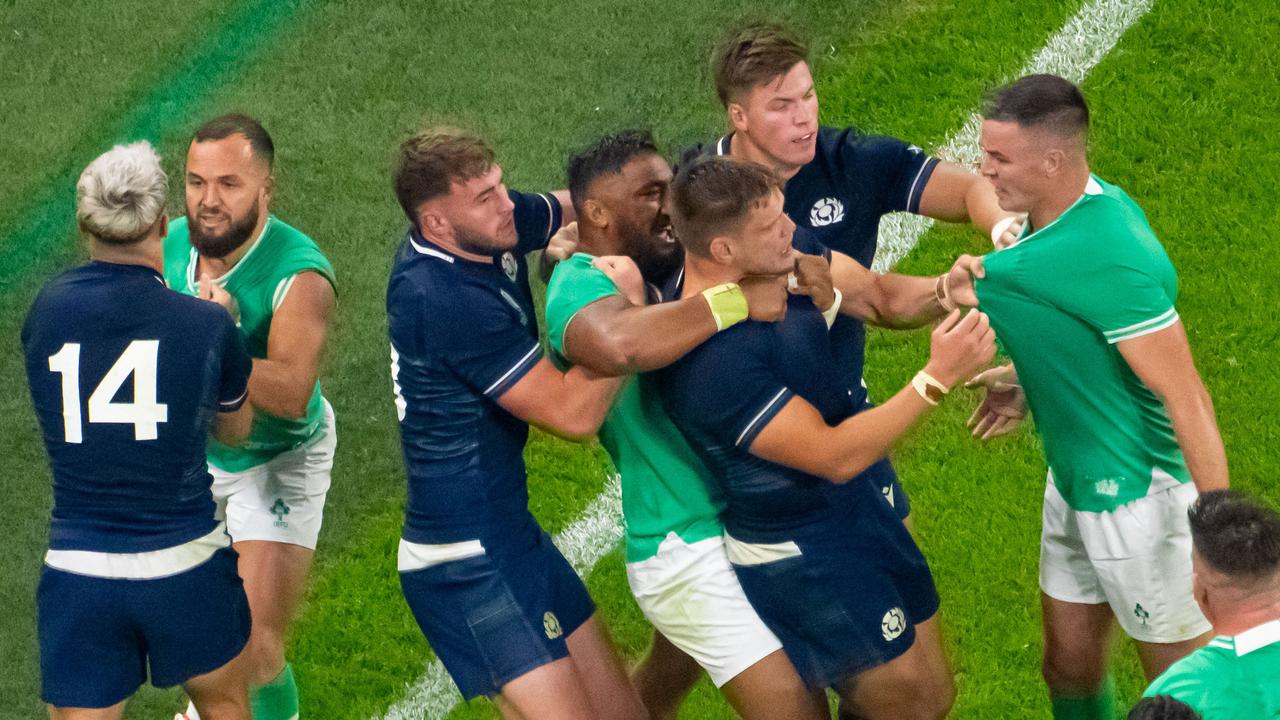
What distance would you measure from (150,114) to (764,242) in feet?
19.4

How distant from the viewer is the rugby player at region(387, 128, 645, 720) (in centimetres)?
522

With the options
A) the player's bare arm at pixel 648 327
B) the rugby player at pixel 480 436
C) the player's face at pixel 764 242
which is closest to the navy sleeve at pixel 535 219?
the rugby player at pixel 480 436

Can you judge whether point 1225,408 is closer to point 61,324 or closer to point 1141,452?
point 1141,452

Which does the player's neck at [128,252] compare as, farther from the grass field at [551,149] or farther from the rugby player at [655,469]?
the grass field at [551,149]

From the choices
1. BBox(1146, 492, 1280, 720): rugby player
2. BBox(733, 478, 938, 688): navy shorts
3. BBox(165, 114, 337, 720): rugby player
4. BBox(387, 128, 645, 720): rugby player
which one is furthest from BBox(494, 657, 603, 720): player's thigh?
BBox(1146, 492, 1280, 720): rugby player

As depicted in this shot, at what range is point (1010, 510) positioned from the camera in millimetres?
7348

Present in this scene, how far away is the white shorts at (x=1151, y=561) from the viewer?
17.2 feet

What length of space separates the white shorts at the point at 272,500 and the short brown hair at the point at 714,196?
6.67ft

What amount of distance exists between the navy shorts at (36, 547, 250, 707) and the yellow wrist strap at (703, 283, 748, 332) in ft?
5.62

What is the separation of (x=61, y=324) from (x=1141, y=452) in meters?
3.12

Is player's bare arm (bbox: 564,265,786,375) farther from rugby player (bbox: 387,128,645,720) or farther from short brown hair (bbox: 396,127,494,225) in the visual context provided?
short brown hair (bbox: 396,127,494,225)

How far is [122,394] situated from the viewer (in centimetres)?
512

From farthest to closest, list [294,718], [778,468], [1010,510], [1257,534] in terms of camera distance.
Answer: [1010,510] → [294,718] → [778,468] → [1257,534]

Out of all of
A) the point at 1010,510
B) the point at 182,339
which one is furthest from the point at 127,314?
the point at 1010,510
